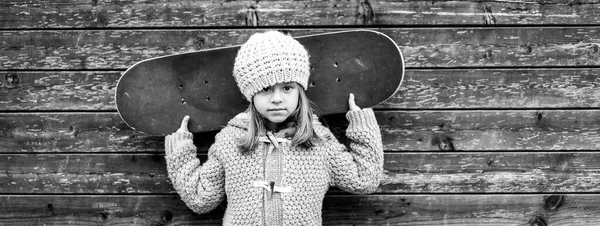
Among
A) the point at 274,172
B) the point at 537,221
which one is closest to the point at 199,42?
the point at 274,172

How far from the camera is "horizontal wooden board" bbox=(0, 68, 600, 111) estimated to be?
7.13 feet

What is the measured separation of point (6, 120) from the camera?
87.4 inches

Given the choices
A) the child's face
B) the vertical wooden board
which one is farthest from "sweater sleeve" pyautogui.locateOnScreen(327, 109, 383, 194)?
the vertical wooden board

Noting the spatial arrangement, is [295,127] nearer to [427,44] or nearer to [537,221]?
[427,44]

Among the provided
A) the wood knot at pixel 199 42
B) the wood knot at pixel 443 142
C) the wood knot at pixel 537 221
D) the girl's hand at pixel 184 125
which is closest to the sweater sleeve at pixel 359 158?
the wood knot at pixel 443 142

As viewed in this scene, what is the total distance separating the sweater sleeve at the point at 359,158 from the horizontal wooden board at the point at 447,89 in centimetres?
26

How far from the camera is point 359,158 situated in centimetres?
194

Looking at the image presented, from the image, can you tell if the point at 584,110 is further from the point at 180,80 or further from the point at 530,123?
the point at 180,80

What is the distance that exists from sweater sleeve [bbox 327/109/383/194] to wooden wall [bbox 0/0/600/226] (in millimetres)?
254

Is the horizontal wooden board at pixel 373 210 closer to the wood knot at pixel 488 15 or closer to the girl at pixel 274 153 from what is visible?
the girl at pixel 274 153

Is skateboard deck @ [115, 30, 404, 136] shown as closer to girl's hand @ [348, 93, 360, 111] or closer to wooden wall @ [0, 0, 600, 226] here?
girl's hand @ [348, 93, 360, 111]

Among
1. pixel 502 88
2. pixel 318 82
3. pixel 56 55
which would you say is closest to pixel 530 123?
pixel 502 88

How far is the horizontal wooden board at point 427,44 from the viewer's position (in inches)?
85.0

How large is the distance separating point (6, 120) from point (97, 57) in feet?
1.49
